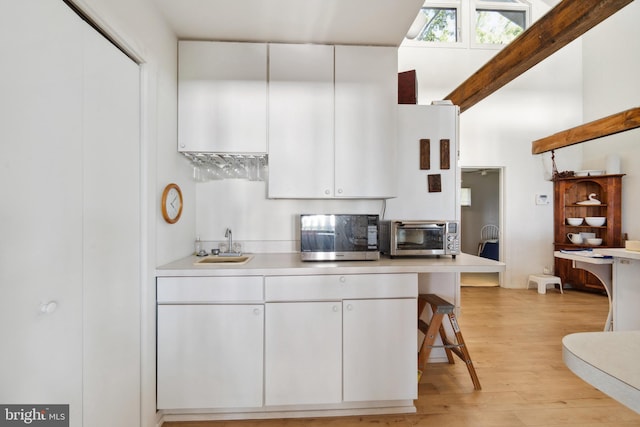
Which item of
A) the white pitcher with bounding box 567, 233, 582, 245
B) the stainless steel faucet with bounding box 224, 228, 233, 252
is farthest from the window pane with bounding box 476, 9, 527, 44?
the stainless steel faucet with bounding box 224, 228, 233, 252

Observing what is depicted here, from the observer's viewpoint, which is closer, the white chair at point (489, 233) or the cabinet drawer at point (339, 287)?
the cabinet drawer at point (339, 287)

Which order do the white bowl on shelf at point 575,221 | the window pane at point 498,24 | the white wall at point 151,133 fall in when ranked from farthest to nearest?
the window pane at point 498,24 < the white bowl on shelf at point 575,221 < the white wall at point 151,133

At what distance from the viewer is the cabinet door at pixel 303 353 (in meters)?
1.62

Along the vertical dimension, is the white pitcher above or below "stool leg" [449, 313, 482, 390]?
above

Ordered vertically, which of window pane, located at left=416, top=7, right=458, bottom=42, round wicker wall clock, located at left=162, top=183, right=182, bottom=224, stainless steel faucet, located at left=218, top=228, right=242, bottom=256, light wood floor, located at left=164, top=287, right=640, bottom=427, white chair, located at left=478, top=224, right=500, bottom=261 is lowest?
light wood floor, located at left=164, top=287, right=640, bottom=427

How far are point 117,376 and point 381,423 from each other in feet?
4.73

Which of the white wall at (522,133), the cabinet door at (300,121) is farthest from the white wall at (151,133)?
the white wall at (522,133)

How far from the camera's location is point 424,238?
196 cm

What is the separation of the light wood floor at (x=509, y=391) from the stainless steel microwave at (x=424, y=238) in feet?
3.18

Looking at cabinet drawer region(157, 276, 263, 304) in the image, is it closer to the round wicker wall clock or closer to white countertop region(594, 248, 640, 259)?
the round wicker wall clock

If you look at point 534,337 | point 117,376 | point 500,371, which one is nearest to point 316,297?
point 117,376

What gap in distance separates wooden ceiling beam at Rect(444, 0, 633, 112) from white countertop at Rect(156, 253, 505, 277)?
80.3 inches

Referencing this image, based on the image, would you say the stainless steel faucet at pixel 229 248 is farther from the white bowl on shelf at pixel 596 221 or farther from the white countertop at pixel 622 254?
the white bowl on shelf at pixel 596 221

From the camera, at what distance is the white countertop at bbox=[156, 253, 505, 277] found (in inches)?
62.5
